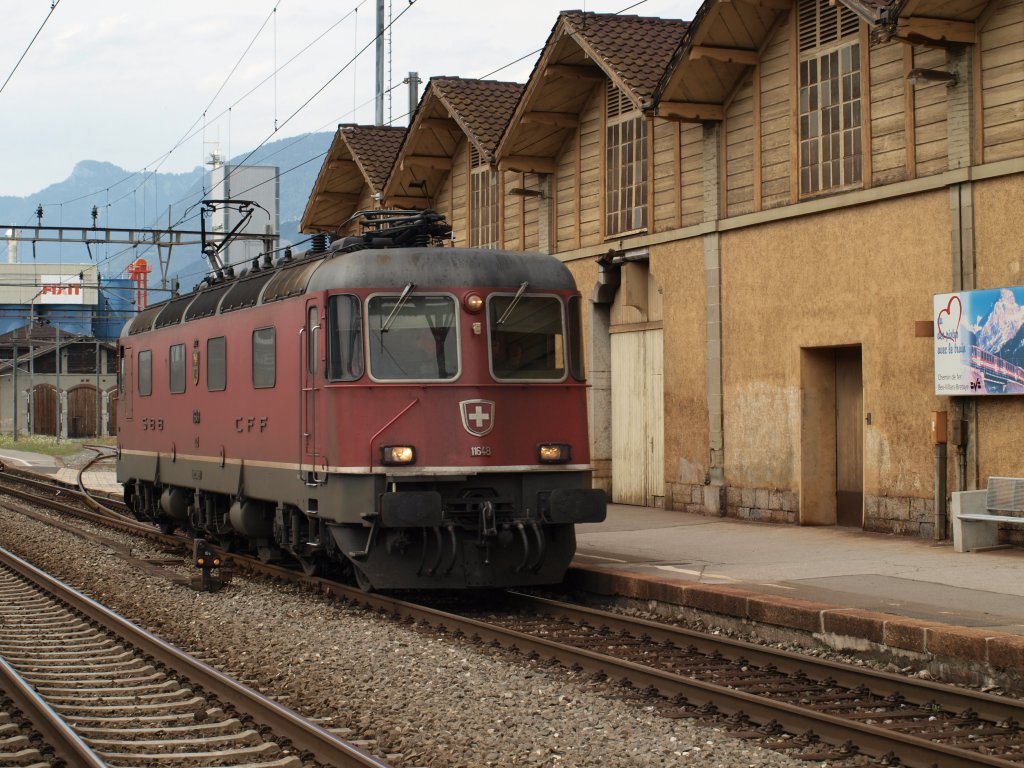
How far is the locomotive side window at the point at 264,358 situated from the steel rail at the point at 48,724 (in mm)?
4983

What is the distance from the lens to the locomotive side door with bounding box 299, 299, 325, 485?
1238 cm

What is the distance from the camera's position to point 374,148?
2828cm

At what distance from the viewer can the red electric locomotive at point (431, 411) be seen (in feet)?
39.0

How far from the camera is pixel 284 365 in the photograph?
13.3 meters

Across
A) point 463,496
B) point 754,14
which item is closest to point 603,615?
point 463,496

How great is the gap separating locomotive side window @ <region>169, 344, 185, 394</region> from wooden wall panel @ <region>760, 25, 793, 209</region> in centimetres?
750

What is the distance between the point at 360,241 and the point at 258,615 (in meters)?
3.58

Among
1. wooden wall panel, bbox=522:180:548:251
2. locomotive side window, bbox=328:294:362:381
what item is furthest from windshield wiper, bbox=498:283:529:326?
wooden wall panel, bbox=522:180:548:251

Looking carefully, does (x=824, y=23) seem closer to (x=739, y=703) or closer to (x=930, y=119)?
(x=930, y=119)

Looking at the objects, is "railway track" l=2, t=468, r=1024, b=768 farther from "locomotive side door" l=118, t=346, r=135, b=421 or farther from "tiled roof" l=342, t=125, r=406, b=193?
"tiled roof" l=342, t=125, r=406, b=193

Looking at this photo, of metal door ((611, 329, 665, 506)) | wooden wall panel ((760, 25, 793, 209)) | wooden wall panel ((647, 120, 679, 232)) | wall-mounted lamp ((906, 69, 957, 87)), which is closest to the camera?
wall-mounted lamp ((906, 69, 957, 87))

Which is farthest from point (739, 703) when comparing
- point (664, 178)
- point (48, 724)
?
point (664, 178)

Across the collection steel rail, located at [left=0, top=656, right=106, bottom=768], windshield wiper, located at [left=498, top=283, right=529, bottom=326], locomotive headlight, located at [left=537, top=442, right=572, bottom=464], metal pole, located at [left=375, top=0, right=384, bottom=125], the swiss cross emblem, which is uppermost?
metal pole, located at [left=375, top=0, right=384, bottom=125]

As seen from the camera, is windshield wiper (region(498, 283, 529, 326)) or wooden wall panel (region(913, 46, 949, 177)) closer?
windshield wiper (region(498, 283, 529, 326))
